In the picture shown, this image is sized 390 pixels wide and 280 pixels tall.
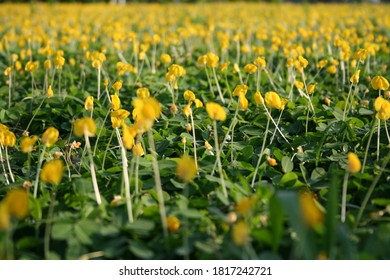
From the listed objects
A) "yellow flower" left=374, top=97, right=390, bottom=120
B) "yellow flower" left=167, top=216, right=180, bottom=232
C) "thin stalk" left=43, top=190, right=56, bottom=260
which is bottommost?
"thin stalk" left=43, top=190, right=56, bottom=260

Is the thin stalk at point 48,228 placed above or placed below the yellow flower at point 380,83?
below

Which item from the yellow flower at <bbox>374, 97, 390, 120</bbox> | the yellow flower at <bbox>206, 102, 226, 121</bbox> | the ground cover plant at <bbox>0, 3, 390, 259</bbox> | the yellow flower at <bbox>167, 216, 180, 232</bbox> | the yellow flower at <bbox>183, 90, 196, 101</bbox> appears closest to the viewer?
the ground cover plant at <bbox>0, 3, 390, 259</bbox>

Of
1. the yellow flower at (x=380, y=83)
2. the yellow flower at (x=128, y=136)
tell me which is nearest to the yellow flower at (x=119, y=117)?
the yellow flower at (x=128, y=136)

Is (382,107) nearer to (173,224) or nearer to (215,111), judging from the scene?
(215,111)

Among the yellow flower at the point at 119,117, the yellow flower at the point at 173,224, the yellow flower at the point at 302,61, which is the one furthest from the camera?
the yellow flower at the point at 302,61

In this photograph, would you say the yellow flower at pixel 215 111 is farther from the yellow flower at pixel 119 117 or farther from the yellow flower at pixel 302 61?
the yellow flower at pixel 302 61

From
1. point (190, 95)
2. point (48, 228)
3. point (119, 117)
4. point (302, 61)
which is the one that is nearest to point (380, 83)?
point (302, 61)

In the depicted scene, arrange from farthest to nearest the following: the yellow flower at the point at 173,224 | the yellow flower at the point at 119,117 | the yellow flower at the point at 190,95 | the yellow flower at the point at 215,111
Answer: the yellow flower at the point at 190,95 → the yellow flower at the point at 119,117 → the yellow flower at the point at 215,111 → the yellow flower at the point at 173,224

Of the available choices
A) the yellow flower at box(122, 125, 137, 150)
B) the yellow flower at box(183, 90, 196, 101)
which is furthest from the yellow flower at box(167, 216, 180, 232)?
the yellow flower at box(183, 90, 196, 101)

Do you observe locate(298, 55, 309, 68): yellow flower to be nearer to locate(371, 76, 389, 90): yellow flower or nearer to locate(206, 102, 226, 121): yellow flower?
locate(371, 76, 389, 90): yellow flower

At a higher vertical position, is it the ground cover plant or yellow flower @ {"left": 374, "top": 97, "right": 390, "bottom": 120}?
yellow flower @ {"left": 374, "top": 97, "right": 390, "bottom": 120}

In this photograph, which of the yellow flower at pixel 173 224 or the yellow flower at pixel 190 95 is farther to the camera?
the yellow flower at pixel 190 95
